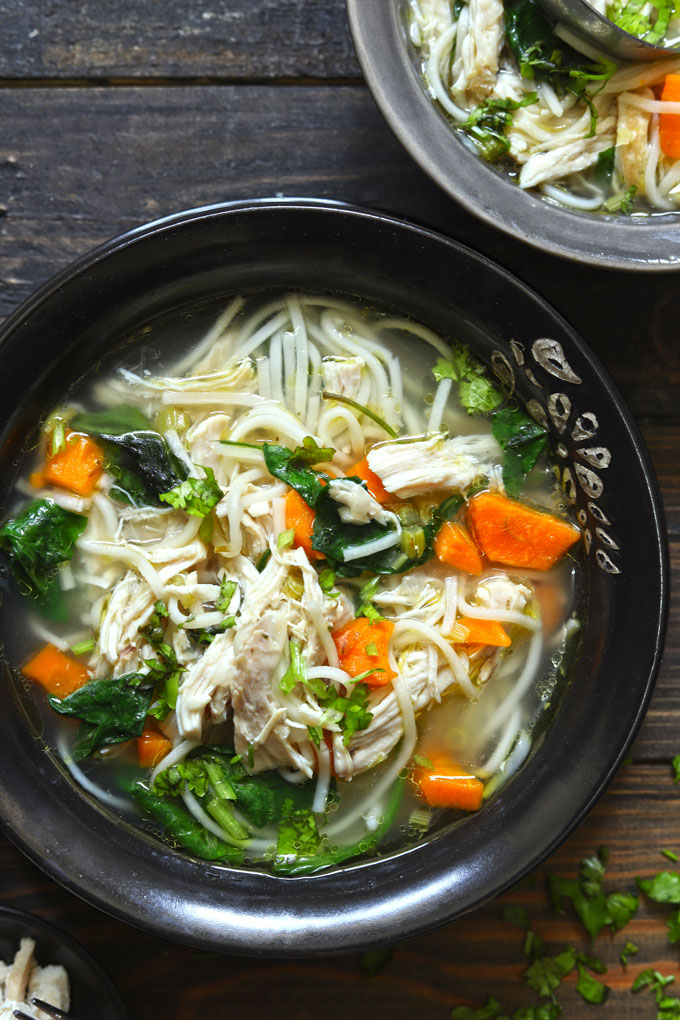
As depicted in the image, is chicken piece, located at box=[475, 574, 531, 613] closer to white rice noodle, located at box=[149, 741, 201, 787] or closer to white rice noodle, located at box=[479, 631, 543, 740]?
white rice noodle, located at box=[479, 631, 543, 740]

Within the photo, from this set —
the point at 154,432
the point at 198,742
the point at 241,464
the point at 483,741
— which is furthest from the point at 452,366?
the point at 198,742

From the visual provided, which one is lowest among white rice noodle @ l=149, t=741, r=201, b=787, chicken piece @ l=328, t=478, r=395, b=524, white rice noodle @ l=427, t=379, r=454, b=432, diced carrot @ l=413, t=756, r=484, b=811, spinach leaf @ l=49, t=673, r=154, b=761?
diced carrot @ l=413, t=756, r=484, b=811

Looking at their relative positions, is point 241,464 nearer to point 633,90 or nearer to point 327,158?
point 327,158

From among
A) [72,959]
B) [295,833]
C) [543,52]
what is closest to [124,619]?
[295,833]

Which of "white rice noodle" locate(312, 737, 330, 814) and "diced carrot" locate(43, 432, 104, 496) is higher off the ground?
"diced carrot" locate(43, 432, 104, 496)

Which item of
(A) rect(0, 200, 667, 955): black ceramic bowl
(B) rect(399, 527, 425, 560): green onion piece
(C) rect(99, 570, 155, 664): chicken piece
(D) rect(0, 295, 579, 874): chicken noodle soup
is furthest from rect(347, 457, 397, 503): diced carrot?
(C) rect(99, 570, 155, 664): chicken piece

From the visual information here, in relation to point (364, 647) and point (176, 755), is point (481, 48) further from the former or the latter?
point (176, 755)
